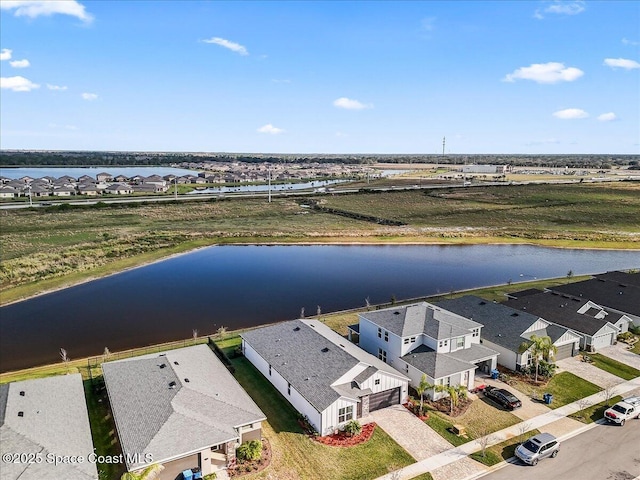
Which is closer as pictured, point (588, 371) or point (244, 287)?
point (588, 371)

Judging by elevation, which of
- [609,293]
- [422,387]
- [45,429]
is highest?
[609,293]

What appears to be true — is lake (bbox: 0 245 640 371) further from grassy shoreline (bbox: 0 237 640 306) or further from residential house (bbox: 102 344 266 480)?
residential house (bbox: 102 344 266 480)

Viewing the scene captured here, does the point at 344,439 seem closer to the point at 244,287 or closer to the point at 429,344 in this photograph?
the point at 429,344

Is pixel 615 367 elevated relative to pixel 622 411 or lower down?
lower down

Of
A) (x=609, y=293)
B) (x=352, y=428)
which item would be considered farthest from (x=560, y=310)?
(x=352, y=428)

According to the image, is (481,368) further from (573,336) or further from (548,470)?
(548,470)

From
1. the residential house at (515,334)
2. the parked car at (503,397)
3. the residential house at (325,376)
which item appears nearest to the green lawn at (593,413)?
the parked car at (503,397)

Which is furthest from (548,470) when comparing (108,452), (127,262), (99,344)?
(127,262)

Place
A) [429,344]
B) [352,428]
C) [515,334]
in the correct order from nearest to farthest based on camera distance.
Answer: [352,428] → [429,344] → [515,334]

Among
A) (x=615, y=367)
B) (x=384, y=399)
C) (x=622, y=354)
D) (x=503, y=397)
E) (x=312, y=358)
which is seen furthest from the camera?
(x=622, y=354)
